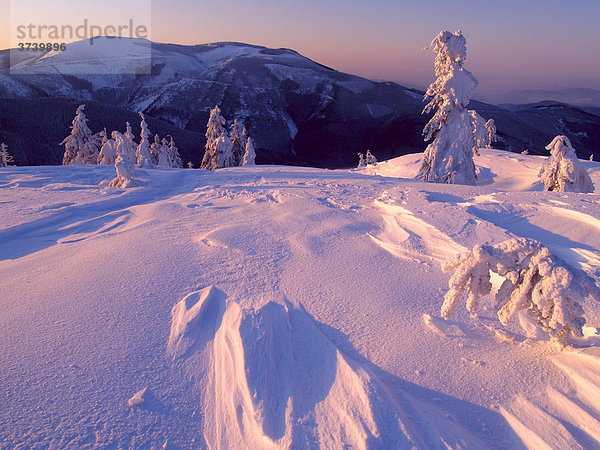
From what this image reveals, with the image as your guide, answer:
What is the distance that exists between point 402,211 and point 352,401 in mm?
4011

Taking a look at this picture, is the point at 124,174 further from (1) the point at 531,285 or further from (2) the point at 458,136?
(2) the point at 458,136

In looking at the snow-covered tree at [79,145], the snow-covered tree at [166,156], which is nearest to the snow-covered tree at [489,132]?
the snow-covered tree at [166,156]

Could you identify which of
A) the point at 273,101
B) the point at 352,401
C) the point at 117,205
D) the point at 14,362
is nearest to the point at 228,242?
the point at 14,362

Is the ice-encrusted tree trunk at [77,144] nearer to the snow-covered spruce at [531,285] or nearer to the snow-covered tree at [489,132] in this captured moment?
the snow-covered tree at [489,132]

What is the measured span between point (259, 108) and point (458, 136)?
337 feet

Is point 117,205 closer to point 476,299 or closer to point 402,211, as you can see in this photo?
point 402,211

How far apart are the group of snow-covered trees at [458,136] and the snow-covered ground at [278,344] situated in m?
9.83

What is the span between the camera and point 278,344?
2.48m

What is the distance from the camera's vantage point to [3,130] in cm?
7362

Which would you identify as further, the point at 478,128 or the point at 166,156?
the point at 166,156

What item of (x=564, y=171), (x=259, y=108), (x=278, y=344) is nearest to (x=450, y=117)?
(x=564, y=171)

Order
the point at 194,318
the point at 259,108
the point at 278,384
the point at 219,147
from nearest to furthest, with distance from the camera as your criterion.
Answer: the point at 278,384 → the point at 194,318 → the point at 219,147 → the point at 259,108

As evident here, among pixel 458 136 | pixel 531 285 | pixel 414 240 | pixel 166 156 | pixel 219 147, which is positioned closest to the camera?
pixel 531 285

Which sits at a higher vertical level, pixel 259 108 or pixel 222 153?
pixel 259 108
